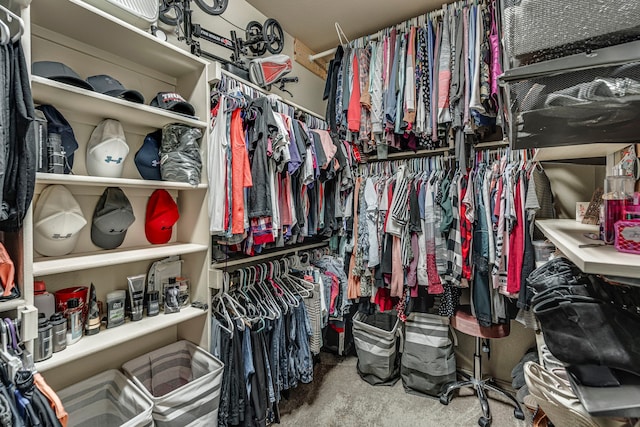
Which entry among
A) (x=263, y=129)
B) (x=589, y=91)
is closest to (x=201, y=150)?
(x=263, y=129)

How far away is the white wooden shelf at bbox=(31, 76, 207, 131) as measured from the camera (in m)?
1.17

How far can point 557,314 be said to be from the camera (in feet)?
2.19

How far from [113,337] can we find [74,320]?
0.17 m

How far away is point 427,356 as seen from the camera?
2250 mm

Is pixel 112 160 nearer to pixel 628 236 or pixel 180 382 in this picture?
pixel 180 382

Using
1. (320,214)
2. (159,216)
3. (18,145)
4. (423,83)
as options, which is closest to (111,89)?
(18,145)

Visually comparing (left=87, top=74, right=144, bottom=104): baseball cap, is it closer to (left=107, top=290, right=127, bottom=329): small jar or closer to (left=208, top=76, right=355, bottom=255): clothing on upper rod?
(left=208, top=76, right=355, bottom=255): clothing on upper rod

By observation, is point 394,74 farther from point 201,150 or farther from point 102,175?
point 102,175

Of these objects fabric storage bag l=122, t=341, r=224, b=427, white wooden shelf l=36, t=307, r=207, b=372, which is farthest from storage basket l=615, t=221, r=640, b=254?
white wooden shelf l=36, t=307, r=207, b=372

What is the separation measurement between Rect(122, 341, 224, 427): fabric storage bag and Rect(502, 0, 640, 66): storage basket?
67.7 inches

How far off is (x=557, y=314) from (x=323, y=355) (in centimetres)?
250

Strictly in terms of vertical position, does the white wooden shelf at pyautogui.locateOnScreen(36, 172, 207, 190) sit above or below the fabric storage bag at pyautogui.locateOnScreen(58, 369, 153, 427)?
above

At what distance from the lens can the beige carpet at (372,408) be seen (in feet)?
6.49

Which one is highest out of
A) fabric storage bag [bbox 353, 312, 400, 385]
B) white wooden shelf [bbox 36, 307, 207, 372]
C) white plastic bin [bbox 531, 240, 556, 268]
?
white plastic bin [bbox 531, 240, 556, 268]
